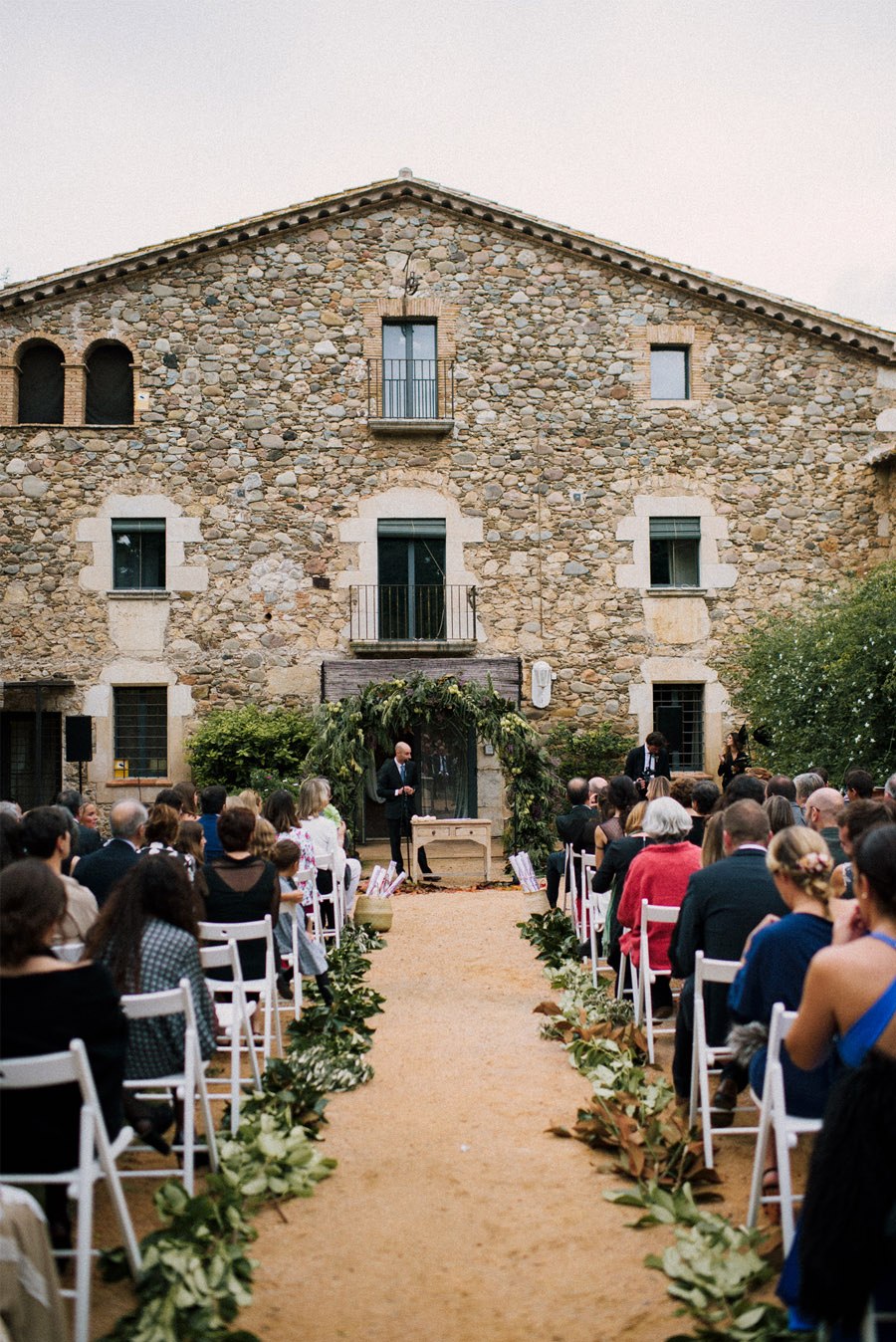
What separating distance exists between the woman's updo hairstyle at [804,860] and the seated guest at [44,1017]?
89.5 inches

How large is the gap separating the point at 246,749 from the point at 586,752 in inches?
182

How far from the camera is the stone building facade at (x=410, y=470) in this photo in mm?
16391

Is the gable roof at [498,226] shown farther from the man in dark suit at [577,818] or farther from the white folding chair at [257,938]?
the white folding chair at [257,938]

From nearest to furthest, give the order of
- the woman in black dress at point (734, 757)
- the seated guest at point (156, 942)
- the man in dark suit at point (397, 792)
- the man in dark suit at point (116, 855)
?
the seated guest at point (156, 942) → the man in dark suit at point (116, 855) → the man in dark suit at point (397, 792) → the woman in black dress at point (734, 757)

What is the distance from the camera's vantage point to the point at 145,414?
1653 centimetres

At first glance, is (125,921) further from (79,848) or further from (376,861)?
(376,861)

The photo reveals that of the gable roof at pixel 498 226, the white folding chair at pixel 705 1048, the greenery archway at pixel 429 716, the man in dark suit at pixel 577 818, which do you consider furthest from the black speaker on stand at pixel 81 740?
the white folding chair at pixel 705 1048

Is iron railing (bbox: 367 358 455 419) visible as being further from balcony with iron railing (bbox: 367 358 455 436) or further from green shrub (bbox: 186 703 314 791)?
green shrub (bbox: 186 703 314 791)

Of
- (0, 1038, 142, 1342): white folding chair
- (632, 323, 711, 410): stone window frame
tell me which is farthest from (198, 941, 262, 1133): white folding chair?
(632, 323, 711, 410): stone window frame

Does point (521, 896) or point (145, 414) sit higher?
point (145, 414)

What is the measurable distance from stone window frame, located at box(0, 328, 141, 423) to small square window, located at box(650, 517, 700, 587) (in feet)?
24.5

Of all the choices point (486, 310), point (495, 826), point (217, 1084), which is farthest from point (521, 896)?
point (486, 310)

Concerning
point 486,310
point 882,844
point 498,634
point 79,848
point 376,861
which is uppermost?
point 486,310

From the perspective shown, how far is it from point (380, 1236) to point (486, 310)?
14.6 metres
